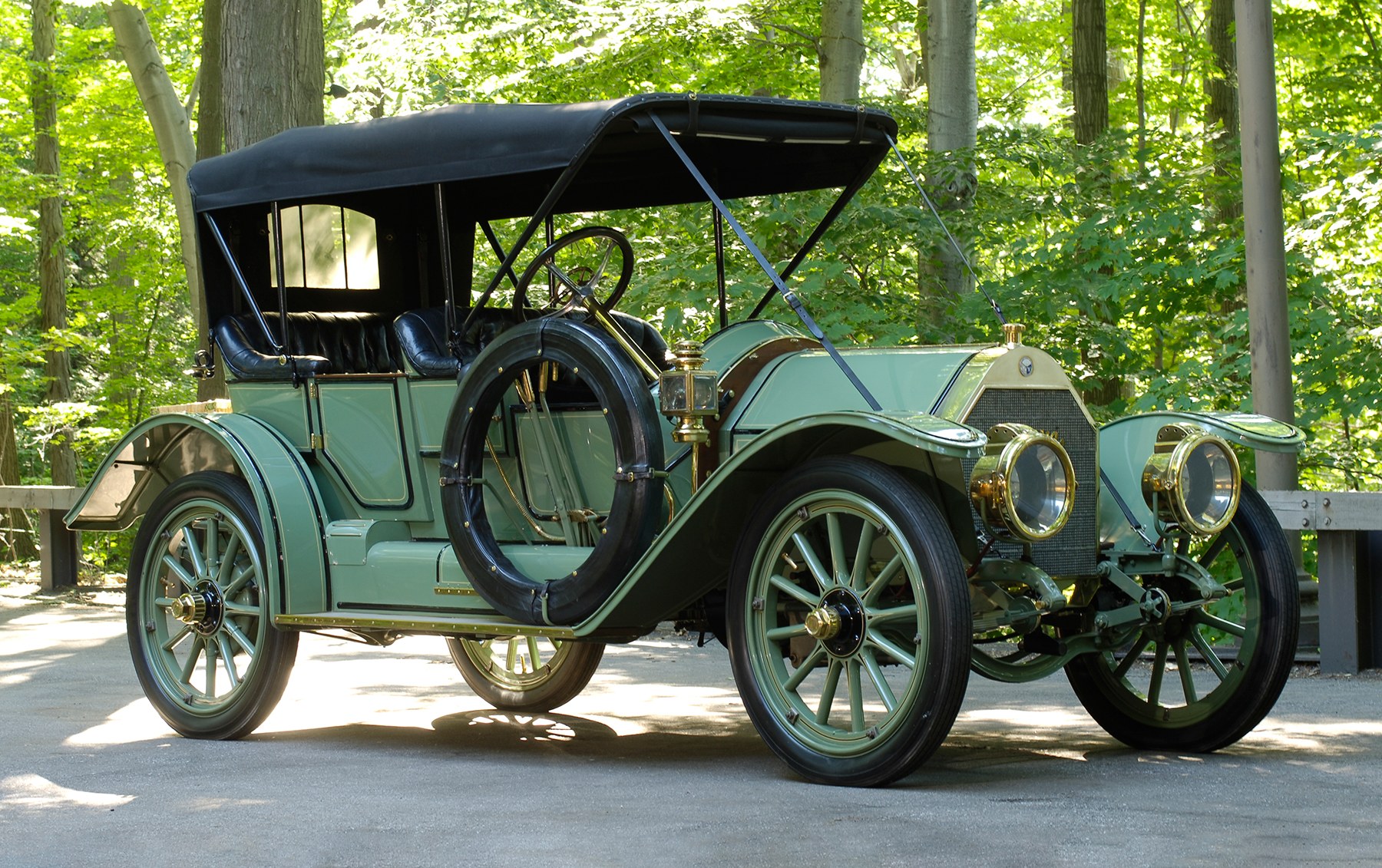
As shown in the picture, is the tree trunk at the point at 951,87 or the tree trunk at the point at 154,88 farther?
the tree trunk at the point at 154,88

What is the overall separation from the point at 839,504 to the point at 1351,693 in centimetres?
340

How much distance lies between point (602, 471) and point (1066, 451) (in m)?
1.79

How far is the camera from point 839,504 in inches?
195

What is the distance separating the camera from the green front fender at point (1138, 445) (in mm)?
5648

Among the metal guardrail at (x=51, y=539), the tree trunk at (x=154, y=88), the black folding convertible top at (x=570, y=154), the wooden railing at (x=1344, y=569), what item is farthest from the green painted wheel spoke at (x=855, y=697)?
the tree trunk at (x=154, y=88)

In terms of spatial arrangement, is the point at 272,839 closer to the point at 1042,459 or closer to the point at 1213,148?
the point at 1042,459

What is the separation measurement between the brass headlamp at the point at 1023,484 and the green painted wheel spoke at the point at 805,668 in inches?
26.6

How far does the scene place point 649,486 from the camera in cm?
555

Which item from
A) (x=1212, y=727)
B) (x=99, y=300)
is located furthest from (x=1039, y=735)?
(x=99, y=300)

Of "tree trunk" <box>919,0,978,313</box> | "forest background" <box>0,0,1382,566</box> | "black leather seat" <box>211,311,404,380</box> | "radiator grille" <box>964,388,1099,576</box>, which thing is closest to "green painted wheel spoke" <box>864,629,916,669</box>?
"radiator grille" <box>964,388,1099,576</box>

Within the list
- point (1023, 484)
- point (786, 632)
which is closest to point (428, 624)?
point (786, 632)

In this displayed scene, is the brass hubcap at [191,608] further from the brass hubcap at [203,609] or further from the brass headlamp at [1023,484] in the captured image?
the brass headlamp at [1023,484]

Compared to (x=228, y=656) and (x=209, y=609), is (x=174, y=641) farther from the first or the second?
(x=228, y=656)

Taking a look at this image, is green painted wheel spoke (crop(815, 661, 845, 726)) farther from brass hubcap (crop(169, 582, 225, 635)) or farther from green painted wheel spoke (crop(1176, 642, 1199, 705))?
brass hubcap (crop(169, 582, 225, 635))
